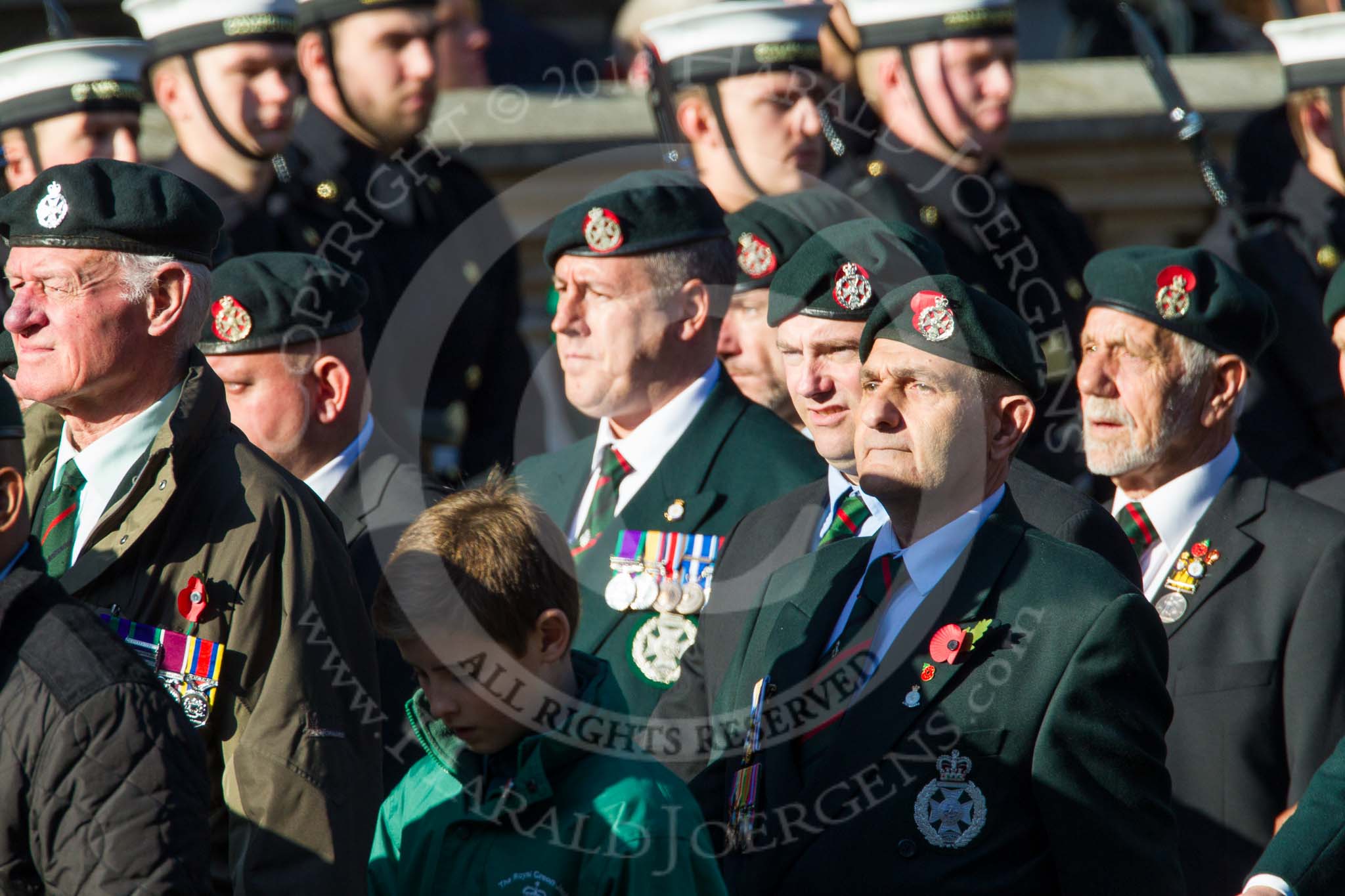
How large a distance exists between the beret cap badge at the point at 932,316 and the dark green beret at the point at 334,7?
11.1 feet

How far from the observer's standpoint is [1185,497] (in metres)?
5.20

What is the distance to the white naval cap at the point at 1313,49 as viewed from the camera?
275 inches

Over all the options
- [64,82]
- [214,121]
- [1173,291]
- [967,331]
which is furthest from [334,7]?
[967,331]

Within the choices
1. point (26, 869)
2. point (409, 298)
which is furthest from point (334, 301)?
point (26, 869)

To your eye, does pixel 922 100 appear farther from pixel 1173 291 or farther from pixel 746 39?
pixel 1173 291

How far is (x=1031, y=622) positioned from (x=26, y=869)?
1.72m

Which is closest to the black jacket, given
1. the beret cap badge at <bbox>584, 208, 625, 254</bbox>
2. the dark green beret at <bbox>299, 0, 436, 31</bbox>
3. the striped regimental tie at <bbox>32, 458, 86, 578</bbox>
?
the striped regimental tie at <bbox>32, 458, 86, 578</bbox>

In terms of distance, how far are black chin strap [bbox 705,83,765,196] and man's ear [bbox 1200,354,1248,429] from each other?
1873mm

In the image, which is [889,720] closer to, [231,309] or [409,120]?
[231,309]

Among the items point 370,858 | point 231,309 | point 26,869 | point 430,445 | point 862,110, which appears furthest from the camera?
point 862,110

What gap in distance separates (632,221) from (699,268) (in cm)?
22

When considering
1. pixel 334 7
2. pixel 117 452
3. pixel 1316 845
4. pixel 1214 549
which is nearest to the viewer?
pixel 1316 845

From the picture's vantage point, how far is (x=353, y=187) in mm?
6879

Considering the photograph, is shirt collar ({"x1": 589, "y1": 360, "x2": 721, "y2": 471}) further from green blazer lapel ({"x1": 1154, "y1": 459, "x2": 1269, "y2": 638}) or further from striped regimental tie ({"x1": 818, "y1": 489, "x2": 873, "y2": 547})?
green blazer lapel ({"x1": 1154, "y1": 459, "x2": 1269, "y2": 638})
